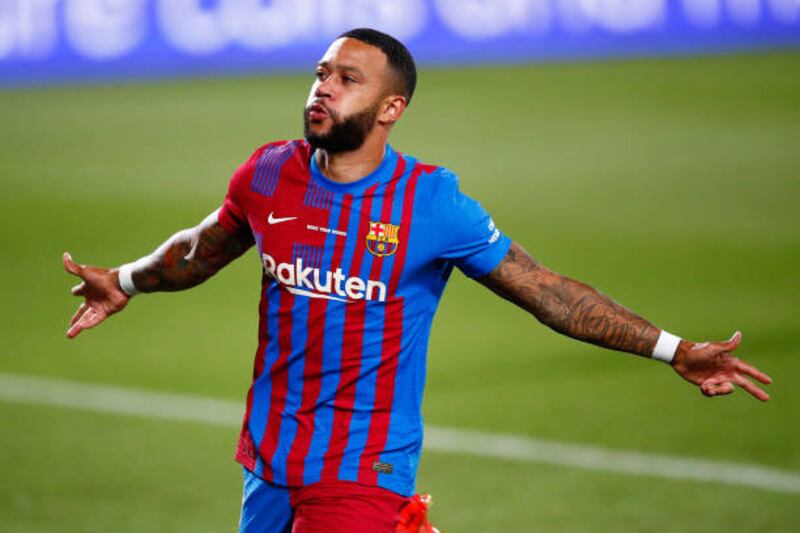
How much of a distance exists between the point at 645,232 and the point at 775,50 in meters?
5.43

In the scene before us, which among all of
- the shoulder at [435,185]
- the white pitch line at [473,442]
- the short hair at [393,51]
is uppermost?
the short hair at [393,51]

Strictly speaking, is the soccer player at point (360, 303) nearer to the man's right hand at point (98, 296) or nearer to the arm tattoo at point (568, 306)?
the arm tattoo at point (568, 306)

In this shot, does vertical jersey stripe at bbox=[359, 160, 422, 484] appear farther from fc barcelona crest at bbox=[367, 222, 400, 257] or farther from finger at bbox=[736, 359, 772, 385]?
finger at bbox=[736, 359, 772, 385]

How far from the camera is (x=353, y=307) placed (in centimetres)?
525

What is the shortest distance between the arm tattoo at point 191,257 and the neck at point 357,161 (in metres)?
0.49

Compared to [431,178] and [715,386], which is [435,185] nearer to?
[431,178]

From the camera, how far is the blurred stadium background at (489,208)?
8344mm

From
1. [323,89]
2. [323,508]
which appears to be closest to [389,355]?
[323,508]

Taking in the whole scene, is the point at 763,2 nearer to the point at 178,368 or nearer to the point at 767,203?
the point at 767,203

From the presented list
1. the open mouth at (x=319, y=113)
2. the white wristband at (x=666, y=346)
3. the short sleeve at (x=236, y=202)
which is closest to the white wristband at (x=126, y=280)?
the short sleeve at (x=236, y=202)

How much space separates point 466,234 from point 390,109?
51 cm

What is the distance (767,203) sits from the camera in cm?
1627

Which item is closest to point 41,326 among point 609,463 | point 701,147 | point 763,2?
point 609,463

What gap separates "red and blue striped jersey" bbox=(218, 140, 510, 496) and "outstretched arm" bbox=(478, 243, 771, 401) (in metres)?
0.10
